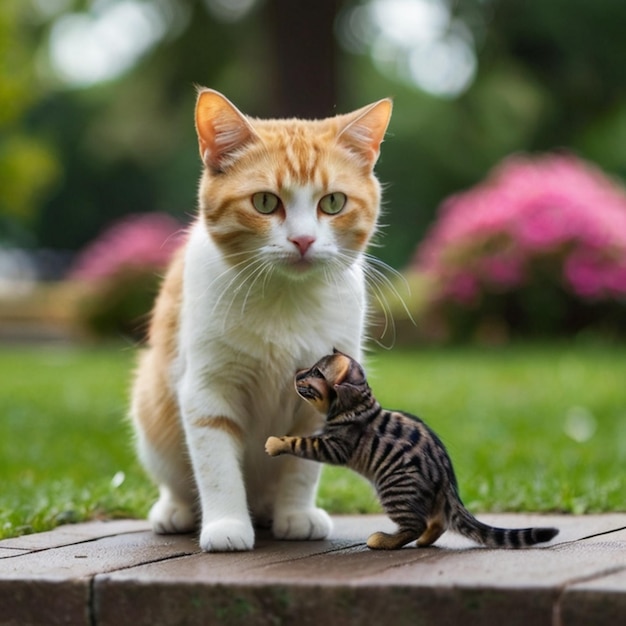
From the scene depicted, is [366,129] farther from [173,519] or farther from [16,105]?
[16,105]

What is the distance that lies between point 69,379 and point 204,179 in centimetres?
667

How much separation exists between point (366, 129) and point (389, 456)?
1029 millimetres

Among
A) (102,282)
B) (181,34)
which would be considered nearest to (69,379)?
(102,282)

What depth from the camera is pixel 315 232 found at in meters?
3.00

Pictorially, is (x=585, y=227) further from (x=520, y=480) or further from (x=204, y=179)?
(x=204, y=179)


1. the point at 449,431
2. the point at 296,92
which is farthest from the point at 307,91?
the point at 449,431

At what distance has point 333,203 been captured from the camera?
123 inches

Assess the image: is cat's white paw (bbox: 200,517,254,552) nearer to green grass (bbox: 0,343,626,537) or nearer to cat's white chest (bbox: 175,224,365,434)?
cat's white chest (bbox: 175,224,365,434)

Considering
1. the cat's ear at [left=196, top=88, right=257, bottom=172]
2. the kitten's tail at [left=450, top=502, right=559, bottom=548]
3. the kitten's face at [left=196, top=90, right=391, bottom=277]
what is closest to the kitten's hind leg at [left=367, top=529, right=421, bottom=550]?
the kitten's tail at [left=450, top=502, right=559, bottom=548]

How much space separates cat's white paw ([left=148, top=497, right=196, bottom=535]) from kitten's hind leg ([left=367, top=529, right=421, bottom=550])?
32.0 inches

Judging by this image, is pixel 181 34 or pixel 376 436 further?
pixel 181 34

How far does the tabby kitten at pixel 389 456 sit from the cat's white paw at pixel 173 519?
2.41 ft

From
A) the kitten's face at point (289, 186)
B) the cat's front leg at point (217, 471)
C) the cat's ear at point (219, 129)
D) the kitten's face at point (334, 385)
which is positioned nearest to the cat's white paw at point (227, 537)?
the cat's front leg at point (217, 471)

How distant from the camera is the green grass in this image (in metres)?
4.16
